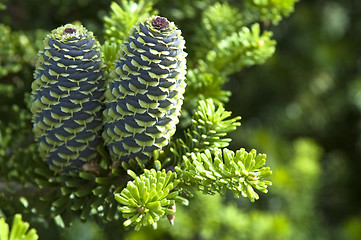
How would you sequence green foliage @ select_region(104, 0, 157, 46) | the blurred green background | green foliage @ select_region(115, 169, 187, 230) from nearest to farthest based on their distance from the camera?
green foliage @ select_region(115, 169, 187, 230)
green foliage @ select_region(104, 0, 157, 46)
the blurred green background

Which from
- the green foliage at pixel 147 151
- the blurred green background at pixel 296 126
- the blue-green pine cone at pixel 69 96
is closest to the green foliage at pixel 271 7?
the green foliage at pixel 147 151

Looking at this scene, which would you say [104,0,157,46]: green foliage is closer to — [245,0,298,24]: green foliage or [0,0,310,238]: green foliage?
[0,0,310,238]: green foliage

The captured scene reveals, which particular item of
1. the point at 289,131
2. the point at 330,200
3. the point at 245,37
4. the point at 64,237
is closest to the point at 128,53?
the point at 245,37

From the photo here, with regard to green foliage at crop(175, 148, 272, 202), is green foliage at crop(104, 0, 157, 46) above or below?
above

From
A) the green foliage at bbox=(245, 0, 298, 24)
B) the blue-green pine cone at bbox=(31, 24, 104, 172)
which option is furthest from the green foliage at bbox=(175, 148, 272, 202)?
the green foliage at bbox=(245, 0, 298, 24)

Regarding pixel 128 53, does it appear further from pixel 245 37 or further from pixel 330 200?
pixel 330 200

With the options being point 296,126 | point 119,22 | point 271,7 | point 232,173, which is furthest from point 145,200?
point 296,126

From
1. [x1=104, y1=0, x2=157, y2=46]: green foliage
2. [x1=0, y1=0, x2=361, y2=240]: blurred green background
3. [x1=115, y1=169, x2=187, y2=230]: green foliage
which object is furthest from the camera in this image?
[x1=0, y1=0, x2=361, y2=240]: blurred green background

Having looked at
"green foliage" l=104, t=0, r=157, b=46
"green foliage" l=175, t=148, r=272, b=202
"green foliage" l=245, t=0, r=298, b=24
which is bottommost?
"green foliage" l=175, t=148, r=272, b=202
